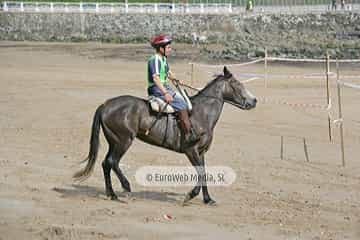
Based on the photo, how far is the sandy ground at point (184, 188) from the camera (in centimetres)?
968

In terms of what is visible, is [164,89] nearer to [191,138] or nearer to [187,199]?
[191,138]

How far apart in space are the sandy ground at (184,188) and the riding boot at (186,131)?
0.82 meters

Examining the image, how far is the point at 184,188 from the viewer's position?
39.4 feet

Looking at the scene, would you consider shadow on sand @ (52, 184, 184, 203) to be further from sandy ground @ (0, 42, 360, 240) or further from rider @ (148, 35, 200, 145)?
rider @ (148, 35, 200, 145)

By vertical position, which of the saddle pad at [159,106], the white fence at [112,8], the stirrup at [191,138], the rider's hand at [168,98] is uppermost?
the rider's hand at [168,98]

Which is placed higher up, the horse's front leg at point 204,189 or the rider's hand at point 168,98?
the rider's hand at point 168,98

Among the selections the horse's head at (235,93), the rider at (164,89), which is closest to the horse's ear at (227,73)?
the horse's head at (235,93)

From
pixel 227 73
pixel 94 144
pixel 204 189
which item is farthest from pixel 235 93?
pixel 94 144

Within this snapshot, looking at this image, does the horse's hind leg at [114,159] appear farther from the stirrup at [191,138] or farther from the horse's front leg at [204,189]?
the horse's front leg at [204,189]

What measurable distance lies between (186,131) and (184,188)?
1.49 meters

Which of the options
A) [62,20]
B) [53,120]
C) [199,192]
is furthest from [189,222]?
[62,20]

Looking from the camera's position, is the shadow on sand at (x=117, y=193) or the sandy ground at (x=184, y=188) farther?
the shadow on sand at (x=117, y=193)

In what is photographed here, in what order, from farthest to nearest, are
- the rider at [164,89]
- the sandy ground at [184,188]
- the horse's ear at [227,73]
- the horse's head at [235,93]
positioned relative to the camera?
the horse's head at [235,93]
the horse's ear at [227,73]
the rider at [164,89]
the sandy ground at [184,188]

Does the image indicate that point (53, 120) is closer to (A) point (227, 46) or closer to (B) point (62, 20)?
(A) point (227, 46)
